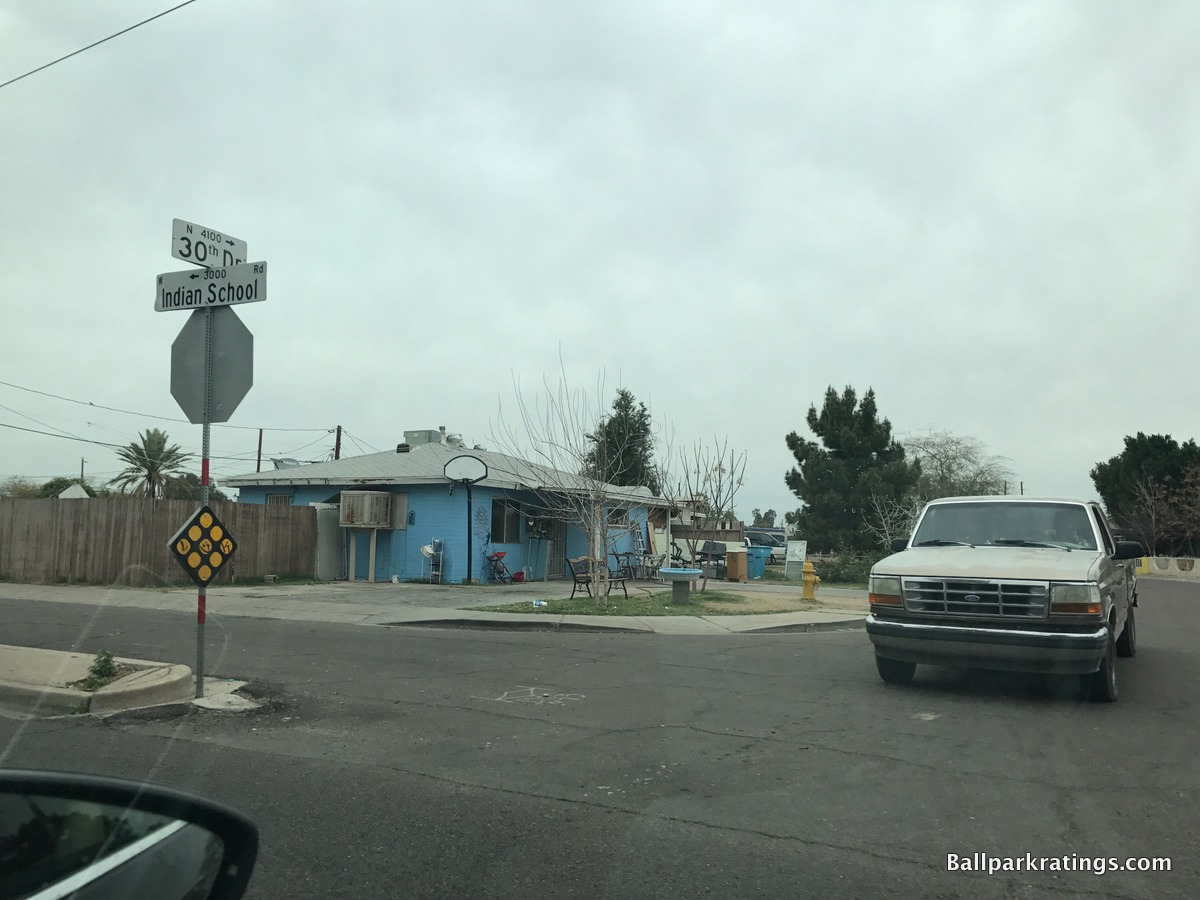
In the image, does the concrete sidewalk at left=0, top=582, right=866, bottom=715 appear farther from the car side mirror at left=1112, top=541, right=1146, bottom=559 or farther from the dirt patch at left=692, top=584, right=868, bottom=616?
the car side mirror at left=1112, top=541, right=1146, bottom=559

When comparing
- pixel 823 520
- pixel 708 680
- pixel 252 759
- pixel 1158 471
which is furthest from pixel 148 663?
pixel 1158 471

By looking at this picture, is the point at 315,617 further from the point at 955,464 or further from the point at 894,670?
the point at 955,464

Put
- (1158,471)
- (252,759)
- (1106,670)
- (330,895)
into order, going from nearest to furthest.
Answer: (330,895) → (252,759) → (1106,670) → (1158,471)

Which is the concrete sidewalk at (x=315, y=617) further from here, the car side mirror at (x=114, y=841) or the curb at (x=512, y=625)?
the car side mirror at (x=114, y=841)

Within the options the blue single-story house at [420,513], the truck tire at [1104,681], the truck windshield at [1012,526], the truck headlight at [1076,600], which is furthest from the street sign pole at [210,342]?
the blue single-story house at [420,513]

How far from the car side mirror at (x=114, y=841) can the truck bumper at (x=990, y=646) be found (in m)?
7.08

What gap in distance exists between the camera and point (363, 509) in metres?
23.2

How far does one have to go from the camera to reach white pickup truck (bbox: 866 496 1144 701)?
781 centimetres

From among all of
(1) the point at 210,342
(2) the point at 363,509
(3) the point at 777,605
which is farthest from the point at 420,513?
(1) the point at 210,342

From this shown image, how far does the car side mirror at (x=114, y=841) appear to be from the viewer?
1872mm

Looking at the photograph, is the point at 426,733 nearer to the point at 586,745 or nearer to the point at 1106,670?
the point at 586,745

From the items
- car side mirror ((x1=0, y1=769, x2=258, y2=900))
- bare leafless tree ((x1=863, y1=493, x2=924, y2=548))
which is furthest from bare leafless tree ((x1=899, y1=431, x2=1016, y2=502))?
car side mirror ((x1=0, y1=769, x2=258, y2=900))

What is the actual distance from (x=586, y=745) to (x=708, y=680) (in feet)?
9.35

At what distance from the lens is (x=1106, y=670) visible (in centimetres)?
805
